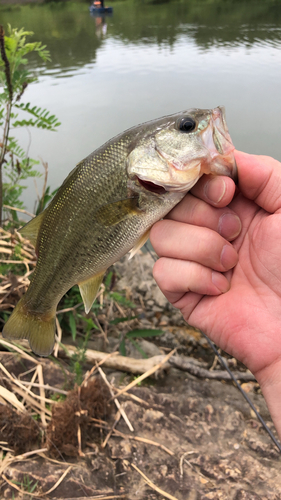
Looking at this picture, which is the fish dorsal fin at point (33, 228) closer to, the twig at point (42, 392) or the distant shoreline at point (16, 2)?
Result: the twig at point (42, 392)

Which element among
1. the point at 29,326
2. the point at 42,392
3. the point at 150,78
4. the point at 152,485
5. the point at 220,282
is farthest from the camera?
the point at 150,78

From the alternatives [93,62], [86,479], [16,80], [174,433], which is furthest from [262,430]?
[93,62]

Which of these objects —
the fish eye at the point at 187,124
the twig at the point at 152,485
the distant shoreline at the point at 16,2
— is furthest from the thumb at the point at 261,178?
the distant shoreline at the point at 16,2

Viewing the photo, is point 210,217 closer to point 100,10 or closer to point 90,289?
point 90,289

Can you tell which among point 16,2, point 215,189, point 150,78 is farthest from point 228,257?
point 16,2

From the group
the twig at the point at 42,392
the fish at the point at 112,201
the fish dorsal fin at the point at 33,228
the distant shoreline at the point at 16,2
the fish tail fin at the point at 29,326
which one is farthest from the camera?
the distant shoreline at the point at 16,2

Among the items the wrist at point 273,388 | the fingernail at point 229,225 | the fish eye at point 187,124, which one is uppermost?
the fish eye at point 187,124

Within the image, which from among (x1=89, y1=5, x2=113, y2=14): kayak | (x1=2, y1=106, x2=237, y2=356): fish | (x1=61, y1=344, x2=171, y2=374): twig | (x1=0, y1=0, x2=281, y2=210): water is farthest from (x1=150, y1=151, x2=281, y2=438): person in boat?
(x1=89, y1=5, x2=113, y2=14): kayak
